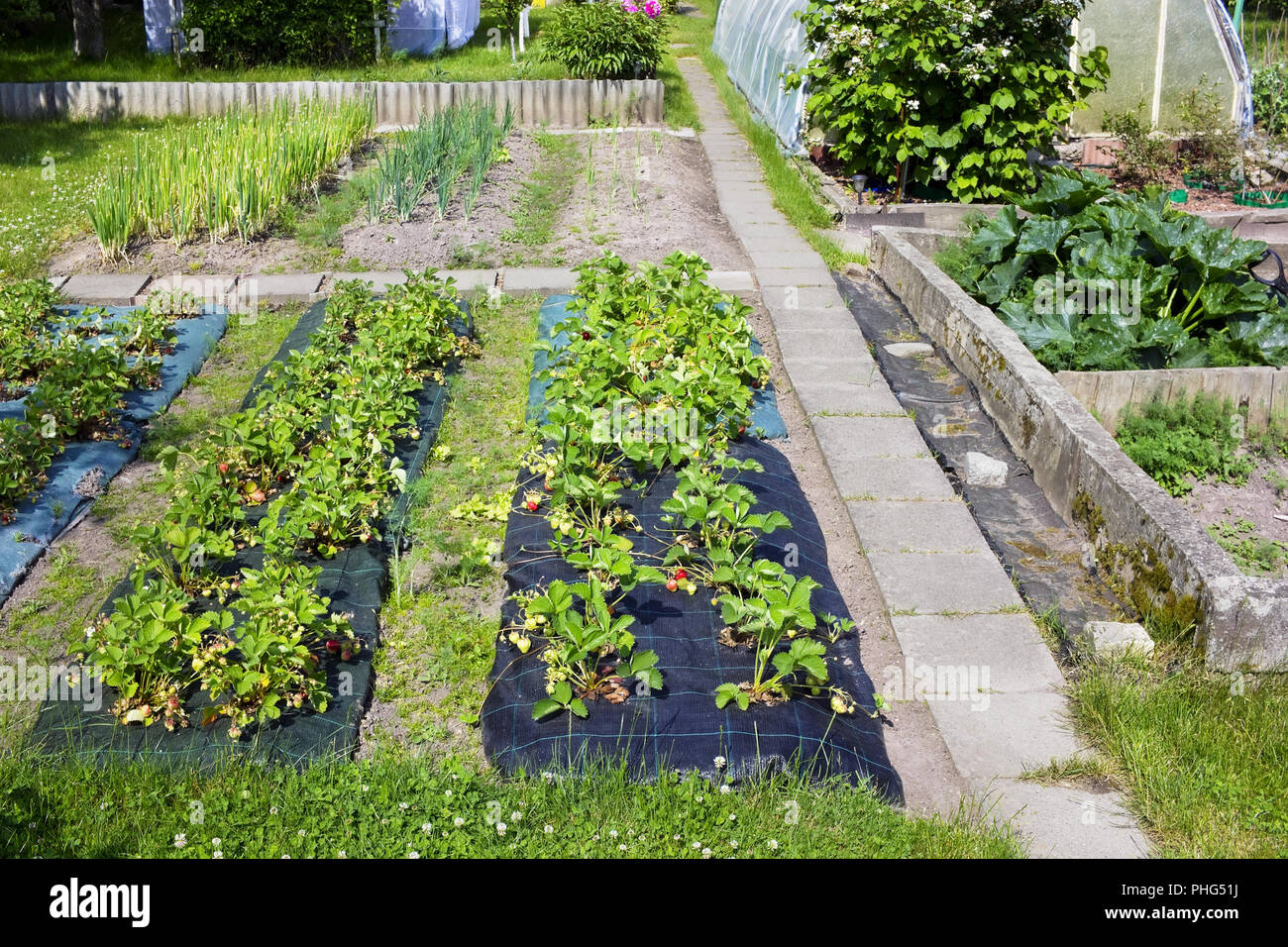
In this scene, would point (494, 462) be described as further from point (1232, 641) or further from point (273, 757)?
point (1232, 641)

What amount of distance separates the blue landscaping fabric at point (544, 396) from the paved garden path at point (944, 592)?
0.65 ft

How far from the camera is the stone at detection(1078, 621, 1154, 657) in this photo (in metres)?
4.12

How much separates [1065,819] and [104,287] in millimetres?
7346

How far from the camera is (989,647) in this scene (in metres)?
4.32

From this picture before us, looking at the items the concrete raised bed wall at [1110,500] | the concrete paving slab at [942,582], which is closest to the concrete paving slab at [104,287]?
the concrete raised bed wall at [1110,500]

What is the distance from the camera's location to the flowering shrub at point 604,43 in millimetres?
13422

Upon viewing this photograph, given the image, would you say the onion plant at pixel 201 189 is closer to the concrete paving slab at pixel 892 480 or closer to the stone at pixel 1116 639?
the concrete paving slab at pixel 892 480

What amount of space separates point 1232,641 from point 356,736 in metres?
3.14

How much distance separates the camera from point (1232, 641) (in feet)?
13.0
